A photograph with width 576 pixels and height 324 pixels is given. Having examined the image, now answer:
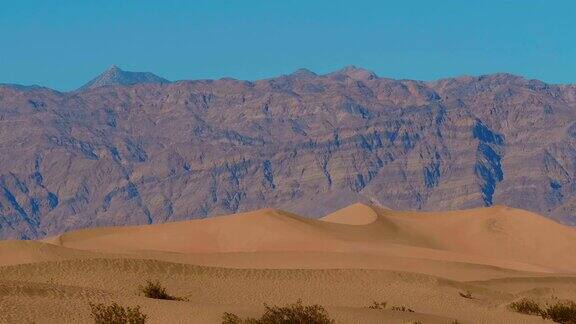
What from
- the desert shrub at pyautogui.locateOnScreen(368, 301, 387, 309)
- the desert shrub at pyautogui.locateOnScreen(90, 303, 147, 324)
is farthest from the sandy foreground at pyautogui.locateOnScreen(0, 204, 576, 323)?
the desert shrub at pyautogui.locateOnScreen(90, 303, 147, 324)

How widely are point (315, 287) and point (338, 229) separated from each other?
44.9 m

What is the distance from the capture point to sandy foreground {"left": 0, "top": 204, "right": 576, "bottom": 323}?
29.6m

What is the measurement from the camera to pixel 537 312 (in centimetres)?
3503

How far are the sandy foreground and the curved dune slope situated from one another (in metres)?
0.15

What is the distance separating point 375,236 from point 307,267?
27.2 metres

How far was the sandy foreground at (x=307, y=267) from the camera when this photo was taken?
29.6 m

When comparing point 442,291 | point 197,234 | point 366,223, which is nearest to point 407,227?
point 366,223

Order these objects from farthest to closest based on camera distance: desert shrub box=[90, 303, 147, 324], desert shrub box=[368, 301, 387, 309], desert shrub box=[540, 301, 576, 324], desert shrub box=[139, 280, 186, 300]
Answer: desert shrub box=[540, 301, 576, 324] < desert shrub box=[368, 301, 387, 309] < desert shrub box=[139, 280, 186, 300] < desert shrub box=[90, 303, 147, 324]

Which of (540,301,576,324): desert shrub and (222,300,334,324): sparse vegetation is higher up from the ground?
(222,300,334,324): sparse vegetation

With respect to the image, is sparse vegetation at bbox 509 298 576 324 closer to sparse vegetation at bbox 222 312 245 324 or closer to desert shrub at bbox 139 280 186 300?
desert shrub at bbox 139 280 186 300

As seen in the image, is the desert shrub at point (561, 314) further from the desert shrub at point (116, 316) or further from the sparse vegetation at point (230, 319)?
the desert shrub at point (116, 316)

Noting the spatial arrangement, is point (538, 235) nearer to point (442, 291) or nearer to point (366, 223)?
point (366, 223)

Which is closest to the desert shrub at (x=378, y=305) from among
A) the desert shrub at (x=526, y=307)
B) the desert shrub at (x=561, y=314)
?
the desert shrub at (x=526, y=307)

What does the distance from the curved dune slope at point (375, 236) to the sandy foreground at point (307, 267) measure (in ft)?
0.48
